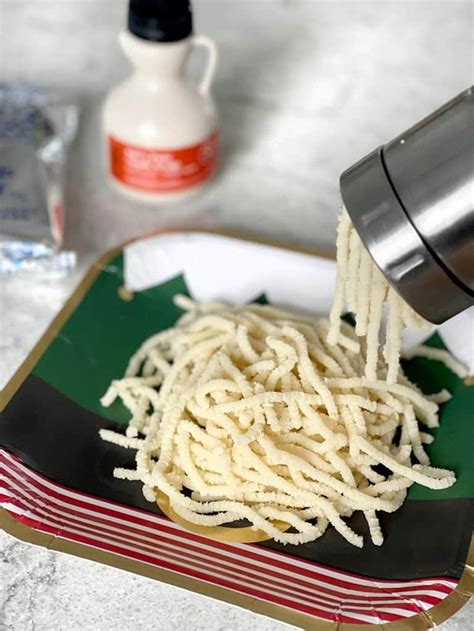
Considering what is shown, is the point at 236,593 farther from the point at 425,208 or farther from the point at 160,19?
the point at 160,19

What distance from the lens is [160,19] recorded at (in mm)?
1164

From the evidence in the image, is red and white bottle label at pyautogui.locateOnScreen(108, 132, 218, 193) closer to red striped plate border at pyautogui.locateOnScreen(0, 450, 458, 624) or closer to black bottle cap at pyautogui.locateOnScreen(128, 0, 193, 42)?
black bottle cap at pyautogui.locateOnScreen(128, 0, 193, 42)

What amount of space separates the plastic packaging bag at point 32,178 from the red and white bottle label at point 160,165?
0.09m

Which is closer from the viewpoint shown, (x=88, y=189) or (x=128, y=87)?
(x=128, y=87)

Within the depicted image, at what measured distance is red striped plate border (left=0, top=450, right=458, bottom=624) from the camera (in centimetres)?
81

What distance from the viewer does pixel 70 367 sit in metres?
1.03

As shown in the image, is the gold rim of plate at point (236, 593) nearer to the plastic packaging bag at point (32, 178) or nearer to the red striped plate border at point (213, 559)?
the red striped plate border at point (213, 559)

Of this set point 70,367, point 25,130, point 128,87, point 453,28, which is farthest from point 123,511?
point 453,28

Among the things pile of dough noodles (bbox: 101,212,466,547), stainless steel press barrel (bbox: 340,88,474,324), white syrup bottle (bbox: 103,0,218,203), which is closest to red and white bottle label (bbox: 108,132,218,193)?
white syrup bottle (bbox: 103,0,218,203)

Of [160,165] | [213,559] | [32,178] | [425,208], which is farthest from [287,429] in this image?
[32,178]

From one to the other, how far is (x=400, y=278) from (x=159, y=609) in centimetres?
36

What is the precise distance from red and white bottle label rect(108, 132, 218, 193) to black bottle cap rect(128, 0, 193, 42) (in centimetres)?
15

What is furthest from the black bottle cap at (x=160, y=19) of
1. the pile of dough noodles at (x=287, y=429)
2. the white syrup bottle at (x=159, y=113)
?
the pile of dough noodles at (x=287, y=429)

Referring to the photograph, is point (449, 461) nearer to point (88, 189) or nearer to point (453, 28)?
point (88, 189)
